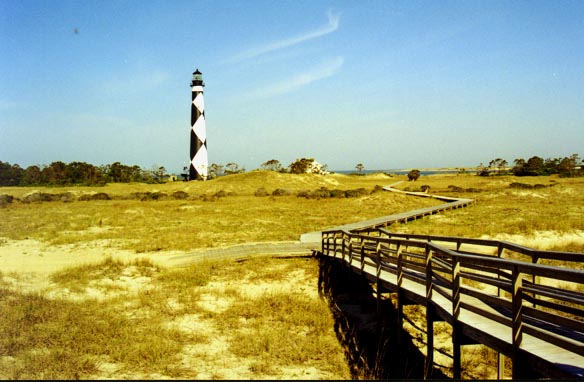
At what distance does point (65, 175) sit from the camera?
235ft

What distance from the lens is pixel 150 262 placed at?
52.8 feet

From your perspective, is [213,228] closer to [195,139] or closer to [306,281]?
[306,281]

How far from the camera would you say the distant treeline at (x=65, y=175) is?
219 ft

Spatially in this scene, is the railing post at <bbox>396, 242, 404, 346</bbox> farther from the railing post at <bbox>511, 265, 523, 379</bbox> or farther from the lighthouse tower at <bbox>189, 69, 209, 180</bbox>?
the lighthouse tower at <bbox>189, 69, 209, 180</bbox>

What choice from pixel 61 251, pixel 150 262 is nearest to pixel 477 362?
pixel 150 262

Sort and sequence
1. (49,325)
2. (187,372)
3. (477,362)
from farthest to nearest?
(49,325), (477,362), (187,372)

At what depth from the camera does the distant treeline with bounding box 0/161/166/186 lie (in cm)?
6688

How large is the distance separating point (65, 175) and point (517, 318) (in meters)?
78.6

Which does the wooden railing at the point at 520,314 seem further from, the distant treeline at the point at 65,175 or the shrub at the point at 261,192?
the distant treeline at the point at 65,175

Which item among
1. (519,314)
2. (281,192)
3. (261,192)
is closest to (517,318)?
(519,314)

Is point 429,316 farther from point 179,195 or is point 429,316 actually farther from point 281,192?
point 281,192

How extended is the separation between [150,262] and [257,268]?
421 centimetres

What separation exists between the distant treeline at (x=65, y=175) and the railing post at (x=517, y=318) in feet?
220

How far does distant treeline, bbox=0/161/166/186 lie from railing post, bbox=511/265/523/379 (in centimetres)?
6720
